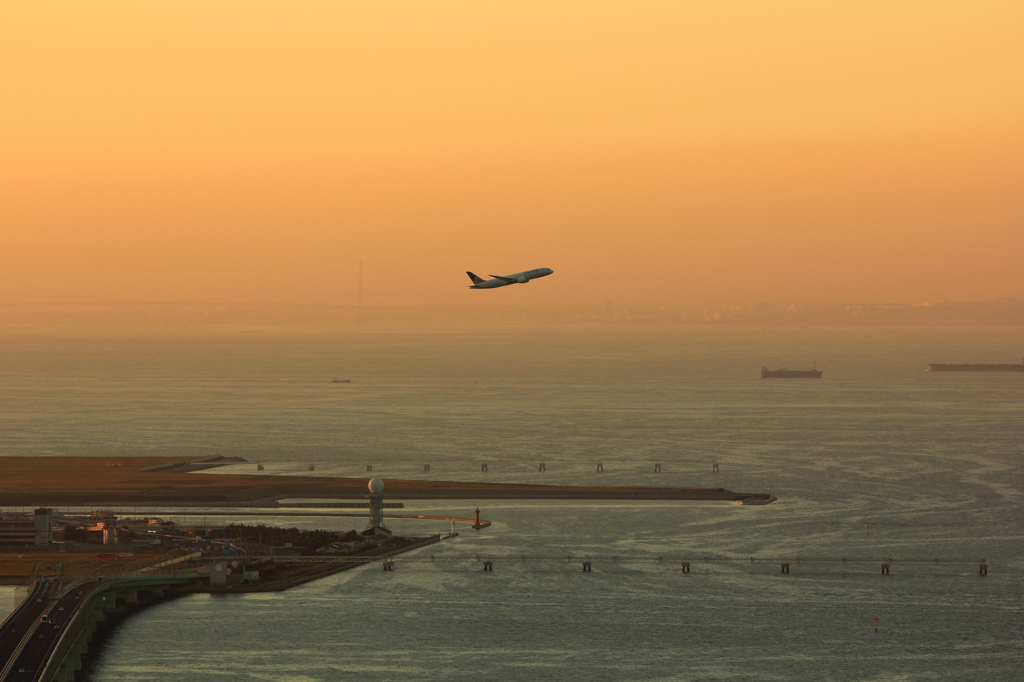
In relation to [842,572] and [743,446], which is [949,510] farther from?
[743,446]

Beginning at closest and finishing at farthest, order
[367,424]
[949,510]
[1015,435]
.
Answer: [949,510], [1015,435], [367,424]

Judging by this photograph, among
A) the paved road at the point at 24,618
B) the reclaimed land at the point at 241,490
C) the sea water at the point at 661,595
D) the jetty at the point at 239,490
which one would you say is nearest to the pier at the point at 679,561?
the sea water at the point at 661,595

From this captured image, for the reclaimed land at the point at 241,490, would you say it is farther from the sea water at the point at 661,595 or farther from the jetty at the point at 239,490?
the sea water at the point at 661,595

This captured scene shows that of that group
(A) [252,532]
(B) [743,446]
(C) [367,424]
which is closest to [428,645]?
(A) [252,532]

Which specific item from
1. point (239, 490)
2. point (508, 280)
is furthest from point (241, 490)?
point (508, 280)

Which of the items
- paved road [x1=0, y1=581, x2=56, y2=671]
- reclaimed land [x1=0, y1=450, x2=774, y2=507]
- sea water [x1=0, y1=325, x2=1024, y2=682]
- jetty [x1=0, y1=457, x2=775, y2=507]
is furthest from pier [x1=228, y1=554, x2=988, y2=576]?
reclaimed land [x1=0, y1=450, x2=774, y2=507]

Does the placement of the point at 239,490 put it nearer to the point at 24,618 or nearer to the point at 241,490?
the point at 241,490

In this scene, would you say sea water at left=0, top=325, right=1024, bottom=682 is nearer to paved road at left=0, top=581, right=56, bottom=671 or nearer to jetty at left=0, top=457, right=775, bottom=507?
paved road at left=0, top=581, right=56, bottom=671
